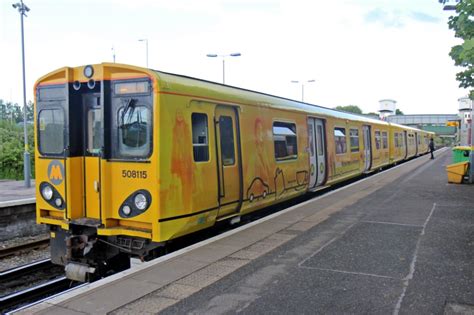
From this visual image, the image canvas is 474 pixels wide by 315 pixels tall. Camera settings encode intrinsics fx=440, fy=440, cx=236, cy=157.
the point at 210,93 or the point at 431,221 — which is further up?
the point at 210,93

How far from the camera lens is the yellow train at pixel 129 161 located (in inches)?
233

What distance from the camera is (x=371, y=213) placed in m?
9.42

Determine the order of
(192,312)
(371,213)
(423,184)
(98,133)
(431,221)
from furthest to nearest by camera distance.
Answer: (423,184)
(371,213)
(431,221)
(98,133)
(192,312)

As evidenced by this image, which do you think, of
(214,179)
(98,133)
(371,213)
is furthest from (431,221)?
(98,133)

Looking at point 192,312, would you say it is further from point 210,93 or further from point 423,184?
point 423,184

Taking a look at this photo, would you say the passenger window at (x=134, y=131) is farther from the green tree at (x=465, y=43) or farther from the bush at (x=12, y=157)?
the bush at (x=12, y=157)

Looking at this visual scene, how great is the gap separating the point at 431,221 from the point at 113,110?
6338 mm

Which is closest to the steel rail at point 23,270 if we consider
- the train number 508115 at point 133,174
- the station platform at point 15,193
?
the train number 508115 at point 133,174

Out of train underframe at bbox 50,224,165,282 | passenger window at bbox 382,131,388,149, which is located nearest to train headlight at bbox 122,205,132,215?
train underframe at bbox 50,224,165,282

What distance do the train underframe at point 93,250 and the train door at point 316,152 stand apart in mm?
6118

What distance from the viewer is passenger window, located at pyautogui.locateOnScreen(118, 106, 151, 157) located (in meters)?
5.93

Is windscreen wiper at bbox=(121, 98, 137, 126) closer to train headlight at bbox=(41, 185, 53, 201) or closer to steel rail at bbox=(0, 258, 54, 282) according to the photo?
train headlight at bbox=(41, 185, 53, 201)

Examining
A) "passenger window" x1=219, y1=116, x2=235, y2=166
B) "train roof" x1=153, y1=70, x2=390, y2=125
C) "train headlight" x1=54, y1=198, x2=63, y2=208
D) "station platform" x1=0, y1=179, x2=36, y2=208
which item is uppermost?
"train roof" x1=153, y1=70, x2=390, y2=125

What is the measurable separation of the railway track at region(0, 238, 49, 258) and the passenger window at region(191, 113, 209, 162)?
4.86 meters
